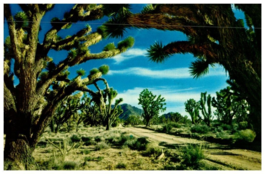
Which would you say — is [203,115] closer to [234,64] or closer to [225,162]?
[225,162]

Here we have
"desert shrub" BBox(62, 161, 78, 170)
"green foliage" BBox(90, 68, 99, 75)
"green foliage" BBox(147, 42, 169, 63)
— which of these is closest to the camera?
"desert shrub" BBox(62, 161, 78, 170)

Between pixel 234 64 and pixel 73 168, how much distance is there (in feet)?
11.4

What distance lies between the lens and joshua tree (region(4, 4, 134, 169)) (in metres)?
3.88

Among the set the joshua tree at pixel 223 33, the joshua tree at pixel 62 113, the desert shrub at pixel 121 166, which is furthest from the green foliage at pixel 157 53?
the joshua tree at pixel 62 113

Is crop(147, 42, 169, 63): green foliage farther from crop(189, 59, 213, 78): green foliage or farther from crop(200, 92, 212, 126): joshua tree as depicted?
crop(200, 92, 212, 126): joshua tree

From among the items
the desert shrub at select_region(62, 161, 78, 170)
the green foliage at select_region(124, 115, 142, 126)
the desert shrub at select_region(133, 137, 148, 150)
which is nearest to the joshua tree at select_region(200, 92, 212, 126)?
the green foliage at select_region(124, 115, 142, 126)

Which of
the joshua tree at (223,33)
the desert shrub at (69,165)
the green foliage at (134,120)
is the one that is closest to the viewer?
the joshua tree at (223,33)

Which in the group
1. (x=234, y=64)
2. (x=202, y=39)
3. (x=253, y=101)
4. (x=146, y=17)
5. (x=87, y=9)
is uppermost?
(x=87, y=9)

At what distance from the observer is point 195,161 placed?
3.88 metres

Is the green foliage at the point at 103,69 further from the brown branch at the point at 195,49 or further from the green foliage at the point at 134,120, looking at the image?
the green foliage at the point at 134,120

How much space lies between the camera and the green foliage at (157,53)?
413 cm

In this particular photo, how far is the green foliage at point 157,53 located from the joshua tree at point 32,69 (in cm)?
110

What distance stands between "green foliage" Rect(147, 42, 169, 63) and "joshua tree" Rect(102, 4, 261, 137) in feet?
1.89

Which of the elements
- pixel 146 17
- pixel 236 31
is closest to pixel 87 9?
pixel 146 17
